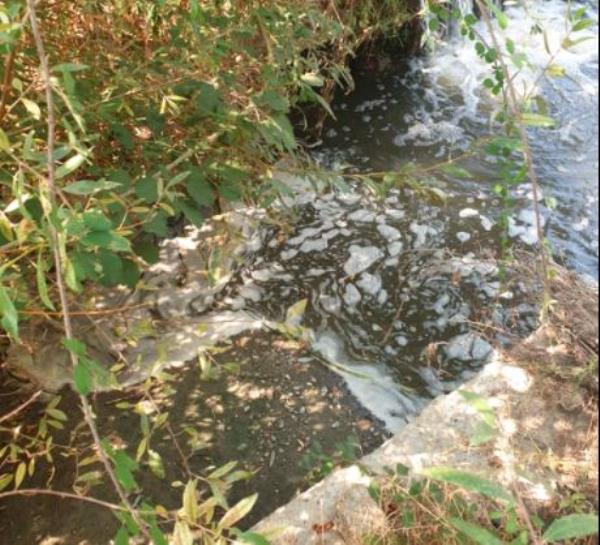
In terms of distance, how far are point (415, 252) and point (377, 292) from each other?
394 mm

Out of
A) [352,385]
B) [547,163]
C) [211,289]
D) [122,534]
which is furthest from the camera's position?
[547,163]

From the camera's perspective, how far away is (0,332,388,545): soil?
2252 millimetres

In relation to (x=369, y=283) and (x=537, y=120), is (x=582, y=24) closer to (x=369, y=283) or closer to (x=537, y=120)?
(x=537, y=120)

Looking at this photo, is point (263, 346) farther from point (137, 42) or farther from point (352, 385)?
point (137, 42)

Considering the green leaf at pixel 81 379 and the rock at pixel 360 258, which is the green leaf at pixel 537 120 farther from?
the rock at pixel 360 258

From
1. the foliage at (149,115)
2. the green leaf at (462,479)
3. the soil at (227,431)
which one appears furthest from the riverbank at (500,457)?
the green leaf at (462,479)

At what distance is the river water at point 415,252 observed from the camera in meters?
2.96

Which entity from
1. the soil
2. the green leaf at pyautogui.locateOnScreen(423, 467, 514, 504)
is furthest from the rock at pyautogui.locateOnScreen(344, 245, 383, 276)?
the green leaf at pyautogui.locateOnScreen(423, 467, 514, 504)

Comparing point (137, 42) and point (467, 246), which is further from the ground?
point (137, 42)

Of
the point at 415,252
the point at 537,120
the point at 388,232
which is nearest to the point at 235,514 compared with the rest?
the point at 537,120

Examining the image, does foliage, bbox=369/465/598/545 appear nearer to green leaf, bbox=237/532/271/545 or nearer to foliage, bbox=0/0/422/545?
foliage, bbox=0/0/422/545

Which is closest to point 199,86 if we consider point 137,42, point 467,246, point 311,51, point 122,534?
point 137,42

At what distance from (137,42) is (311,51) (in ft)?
2.77

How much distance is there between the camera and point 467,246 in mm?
3559
